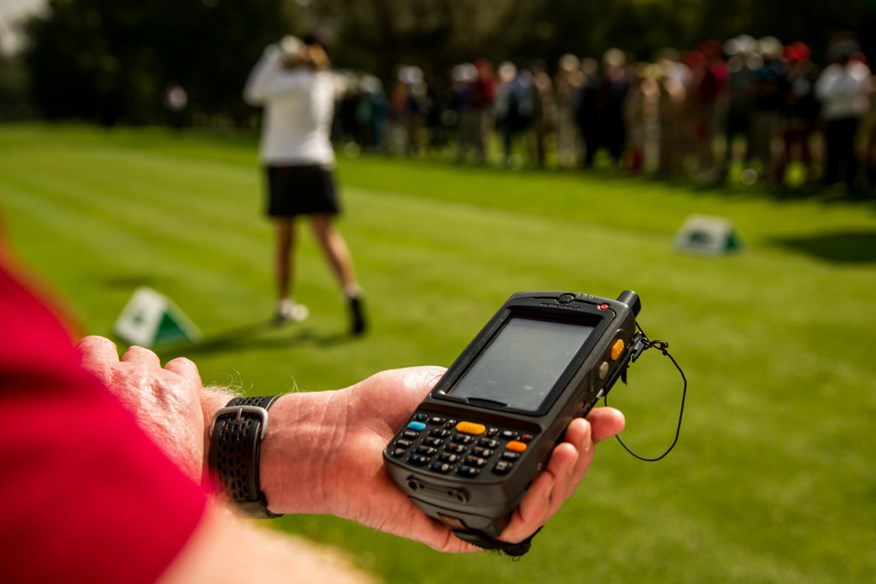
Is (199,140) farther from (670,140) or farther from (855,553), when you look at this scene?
(855,553)

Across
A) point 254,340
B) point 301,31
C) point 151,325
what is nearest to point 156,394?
point 151,325

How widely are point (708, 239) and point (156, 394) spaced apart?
330 inches

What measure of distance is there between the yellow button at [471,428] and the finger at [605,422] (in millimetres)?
186

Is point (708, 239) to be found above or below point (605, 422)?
below

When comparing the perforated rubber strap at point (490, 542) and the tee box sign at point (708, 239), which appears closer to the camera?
the perforated rubber strap at point (490, 542)

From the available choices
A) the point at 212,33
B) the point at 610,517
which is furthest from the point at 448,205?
the point at 212,33

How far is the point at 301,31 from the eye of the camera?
4053 centimetres

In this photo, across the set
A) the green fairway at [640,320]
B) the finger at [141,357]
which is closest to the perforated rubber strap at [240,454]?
the finger at [141,357]

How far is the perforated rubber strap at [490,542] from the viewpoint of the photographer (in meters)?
1.38

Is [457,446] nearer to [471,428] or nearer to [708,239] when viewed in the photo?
[471,428]

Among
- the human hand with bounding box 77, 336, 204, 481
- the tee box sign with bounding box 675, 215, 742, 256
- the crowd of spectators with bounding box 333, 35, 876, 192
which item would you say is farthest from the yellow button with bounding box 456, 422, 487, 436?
the crowd of spectators with bounding box 333, 35, 876, 192

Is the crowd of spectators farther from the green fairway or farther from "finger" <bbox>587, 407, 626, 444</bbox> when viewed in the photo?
"finger" <bbox>587, 407, 626, 444</bbox>

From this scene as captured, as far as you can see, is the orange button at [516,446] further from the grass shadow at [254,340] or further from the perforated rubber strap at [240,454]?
the grass shadow at [254,340]

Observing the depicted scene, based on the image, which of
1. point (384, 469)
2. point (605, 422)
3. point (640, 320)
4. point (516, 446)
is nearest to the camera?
point (516, 446)
